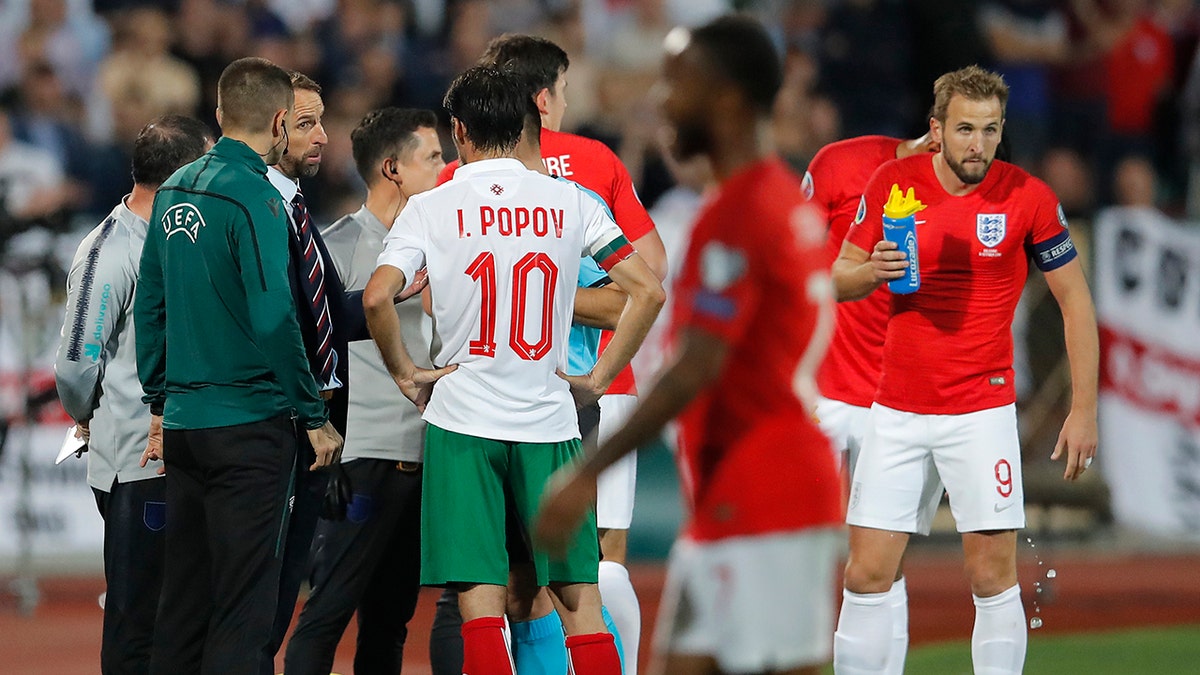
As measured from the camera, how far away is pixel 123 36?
1345 cm

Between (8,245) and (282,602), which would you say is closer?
(282,602)

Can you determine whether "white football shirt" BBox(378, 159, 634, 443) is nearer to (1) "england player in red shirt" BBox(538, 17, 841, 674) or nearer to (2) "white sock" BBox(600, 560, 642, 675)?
(2) "white sock" BBox(600, 560, 642, 675)

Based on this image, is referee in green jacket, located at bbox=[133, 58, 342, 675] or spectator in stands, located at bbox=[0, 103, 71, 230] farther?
spectator in stands, located at bbox=[0, 103, 71, 230]

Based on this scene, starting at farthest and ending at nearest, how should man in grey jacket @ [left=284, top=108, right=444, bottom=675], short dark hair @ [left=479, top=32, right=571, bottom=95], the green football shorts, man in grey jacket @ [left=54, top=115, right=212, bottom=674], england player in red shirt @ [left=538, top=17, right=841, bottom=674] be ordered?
short dark hair @ [left=479, top=32, right=571, bottom=95]
man in grey jacket @ [left=284, top=108, right=444, bottom=675]
man in grey jacket @ [left=54, top=115, right=212, bottom=674]
the green football shorts
england player in red shirt @ [left=538, top=17, right=841, bottom=674]

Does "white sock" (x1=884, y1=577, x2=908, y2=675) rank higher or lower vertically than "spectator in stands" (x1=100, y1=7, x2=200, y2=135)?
lower

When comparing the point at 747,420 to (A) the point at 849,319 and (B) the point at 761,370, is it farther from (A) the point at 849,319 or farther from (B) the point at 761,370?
(A) the point at 849,319

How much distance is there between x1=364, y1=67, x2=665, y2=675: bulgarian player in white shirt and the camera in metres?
5.70

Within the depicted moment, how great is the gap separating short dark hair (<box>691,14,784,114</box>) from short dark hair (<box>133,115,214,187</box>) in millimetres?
2852

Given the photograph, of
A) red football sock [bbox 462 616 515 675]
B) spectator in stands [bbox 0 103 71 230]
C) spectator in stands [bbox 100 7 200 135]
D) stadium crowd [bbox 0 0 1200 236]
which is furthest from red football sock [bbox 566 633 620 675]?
spectator in stands [bbox 100 7 200 135]

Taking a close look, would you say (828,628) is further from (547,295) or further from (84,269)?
(84,269)

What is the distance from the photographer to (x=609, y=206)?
22.6ft

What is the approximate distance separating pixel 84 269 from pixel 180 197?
88cm

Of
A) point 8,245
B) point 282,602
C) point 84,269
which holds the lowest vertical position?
point 282,602

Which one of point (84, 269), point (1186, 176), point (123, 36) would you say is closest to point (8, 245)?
point (123, 36)
